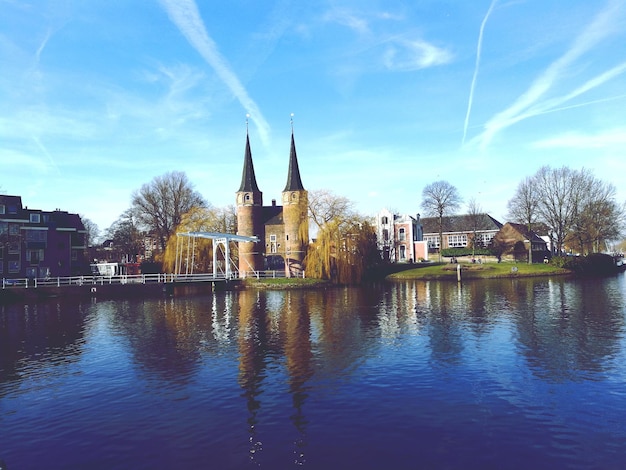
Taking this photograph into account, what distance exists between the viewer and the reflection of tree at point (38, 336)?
1878 centimetres

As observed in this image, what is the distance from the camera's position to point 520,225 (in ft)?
258

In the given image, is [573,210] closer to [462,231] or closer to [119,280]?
[462,231]

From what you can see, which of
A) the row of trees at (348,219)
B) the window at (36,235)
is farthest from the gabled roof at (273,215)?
the window at (36,235)

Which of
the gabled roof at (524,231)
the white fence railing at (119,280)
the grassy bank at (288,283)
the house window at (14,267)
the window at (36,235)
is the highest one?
the window at (36,235)

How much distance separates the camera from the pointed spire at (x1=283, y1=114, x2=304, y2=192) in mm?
60625

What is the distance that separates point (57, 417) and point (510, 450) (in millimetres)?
11621

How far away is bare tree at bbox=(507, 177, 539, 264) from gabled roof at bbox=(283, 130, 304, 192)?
34.0 meters

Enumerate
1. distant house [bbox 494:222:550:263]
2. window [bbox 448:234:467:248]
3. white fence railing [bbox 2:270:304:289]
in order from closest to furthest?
white fence railing [bbox 2:270:304:289]
distant house [bbox 494:222:550:263]
window [bbox 448:234:467:248]

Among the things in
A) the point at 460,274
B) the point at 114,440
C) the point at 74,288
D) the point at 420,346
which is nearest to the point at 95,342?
the point at 114,440

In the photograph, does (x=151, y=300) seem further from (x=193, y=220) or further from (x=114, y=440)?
(x=114, y=440)

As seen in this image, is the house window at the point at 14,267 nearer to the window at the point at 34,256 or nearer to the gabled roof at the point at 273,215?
the window at the point at 34,256

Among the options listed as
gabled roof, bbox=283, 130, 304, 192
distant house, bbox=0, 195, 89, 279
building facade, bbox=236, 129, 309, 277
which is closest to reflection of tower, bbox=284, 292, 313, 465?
building facade, bbox=236, 129, 309, 277

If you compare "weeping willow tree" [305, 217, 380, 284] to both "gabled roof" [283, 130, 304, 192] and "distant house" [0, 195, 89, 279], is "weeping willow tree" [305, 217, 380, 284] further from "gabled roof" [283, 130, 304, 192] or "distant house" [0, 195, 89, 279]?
"distant house" [0, 195, 89, 279]

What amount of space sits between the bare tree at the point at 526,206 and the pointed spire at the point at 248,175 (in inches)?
1554
